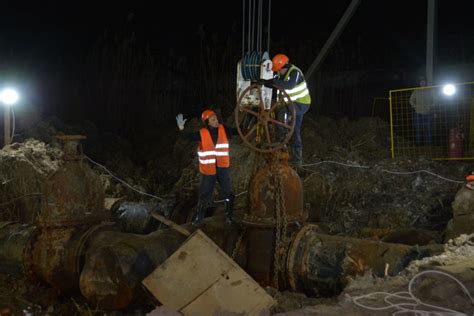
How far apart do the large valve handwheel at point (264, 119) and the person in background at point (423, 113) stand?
4.62 metres

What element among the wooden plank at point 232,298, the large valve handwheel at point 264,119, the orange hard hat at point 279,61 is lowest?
the wooden plank at point 232,298

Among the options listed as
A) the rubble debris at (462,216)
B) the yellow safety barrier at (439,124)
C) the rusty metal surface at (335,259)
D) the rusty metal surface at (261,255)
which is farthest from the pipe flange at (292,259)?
the yellow safety barrier at (439,124)

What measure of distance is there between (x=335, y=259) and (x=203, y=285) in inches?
58.7

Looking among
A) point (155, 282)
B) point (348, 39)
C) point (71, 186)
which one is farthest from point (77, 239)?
point (348, 39)

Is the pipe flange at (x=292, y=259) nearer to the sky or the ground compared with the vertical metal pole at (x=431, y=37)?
nearer to the ground

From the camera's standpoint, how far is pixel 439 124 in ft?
31.7

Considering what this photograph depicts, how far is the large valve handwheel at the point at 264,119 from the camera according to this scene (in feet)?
17.4

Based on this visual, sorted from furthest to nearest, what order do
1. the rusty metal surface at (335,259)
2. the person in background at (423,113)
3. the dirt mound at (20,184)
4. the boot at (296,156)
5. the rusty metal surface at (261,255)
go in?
the person in background at (423,113), the dirt mound at (20,184), the boot at (296,156), the rusty metal surface at (261,255), the rusty metal surface at (335,259)

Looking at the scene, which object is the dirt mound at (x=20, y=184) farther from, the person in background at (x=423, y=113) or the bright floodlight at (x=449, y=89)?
the bright floodlight at (x=449, y=89)

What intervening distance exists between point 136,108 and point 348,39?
832 centimetres

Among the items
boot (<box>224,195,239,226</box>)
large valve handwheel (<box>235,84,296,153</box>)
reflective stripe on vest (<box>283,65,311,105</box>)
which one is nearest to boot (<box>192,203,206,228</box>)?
boot (<box>224,195,239,226</box>)

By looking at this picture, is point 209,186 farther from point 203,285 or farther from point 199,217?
point 203,285

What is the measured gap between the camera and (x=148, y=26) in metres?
18.1

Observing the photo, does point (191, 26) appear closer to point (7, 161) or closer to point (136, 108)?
point (136, 108)
